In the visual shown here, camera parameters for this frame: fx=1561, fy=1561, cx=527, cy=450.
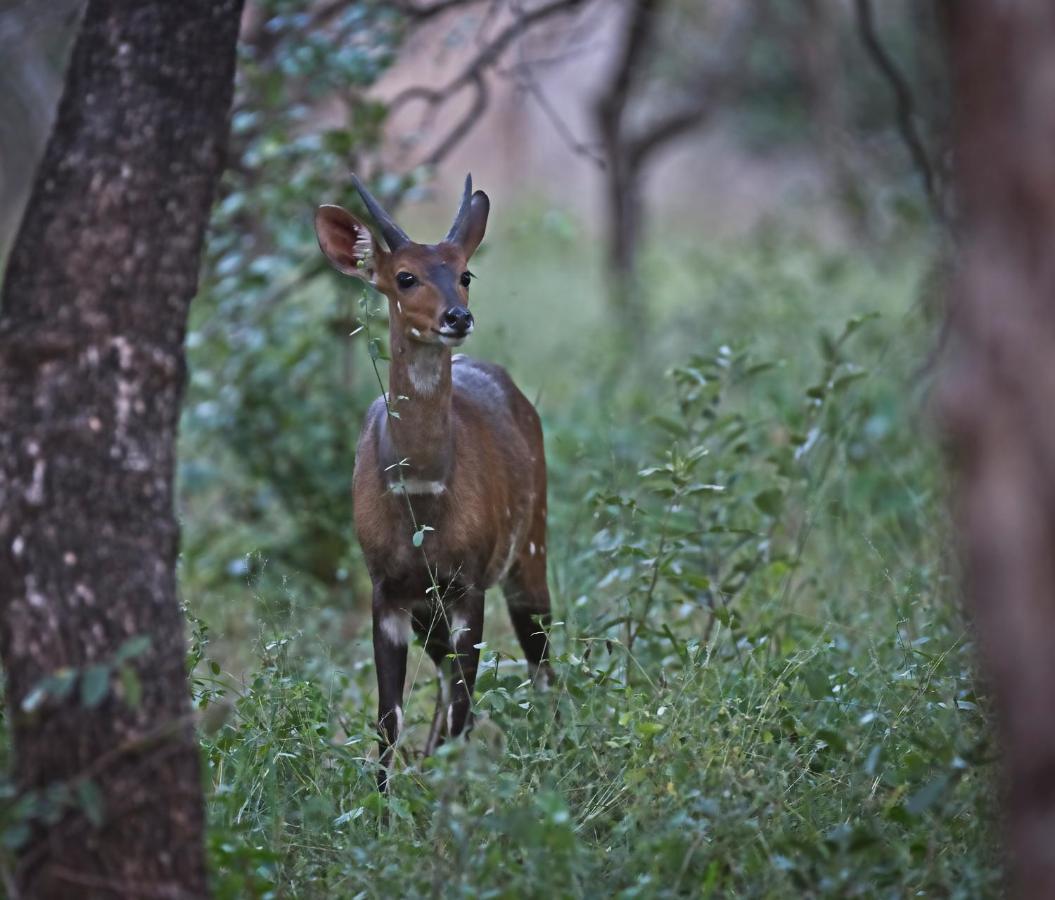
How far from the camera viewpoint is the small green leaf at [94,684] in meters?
2.71

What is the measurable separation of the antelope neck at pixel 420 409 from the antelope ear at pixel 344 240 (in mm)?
330

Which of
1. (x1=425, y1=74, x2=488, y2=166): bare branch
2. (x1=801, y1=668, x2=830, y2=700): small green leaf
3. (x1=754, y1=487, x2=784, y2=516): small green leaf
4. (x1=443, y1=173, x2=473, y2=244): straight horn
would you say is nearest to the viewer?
(x1=801, y1=668, x2=830, y2=700): small green leaf

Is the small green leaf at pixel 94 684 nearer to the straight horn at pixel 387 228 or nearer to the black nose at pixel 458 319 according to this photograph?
the black nose at pixel 458 319

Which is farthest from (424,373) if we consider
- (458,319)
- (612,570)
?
(612,570)

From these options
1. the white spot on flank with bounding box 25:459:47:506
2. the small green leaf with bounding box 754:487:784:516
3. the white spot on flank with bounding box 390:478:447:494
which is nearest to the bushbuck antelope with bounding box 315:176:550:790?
the white spot on flank with bounding box 390:478:447:494

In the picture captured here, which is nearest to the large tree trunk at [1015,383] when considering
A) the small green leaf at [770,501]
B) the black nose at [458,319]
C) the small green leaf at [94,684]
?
the small green leaf at [94,684]

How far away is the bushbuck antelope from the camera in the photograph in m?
4.62

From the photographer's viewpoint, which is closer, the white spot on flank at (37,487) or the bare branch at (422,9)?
the white spot on flank at (37,487)

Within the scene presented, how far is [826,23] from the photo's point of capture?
13.0 m

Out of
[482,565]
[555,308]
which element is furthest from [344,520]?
[555,308]

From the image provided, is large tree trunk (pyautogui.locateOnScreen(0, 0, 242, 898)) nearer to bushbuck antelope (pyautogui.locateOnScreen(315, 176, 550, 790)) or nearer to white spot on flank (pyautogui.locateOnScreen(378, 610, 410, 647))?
bushbuck antelope (pyautogui.locateOnScreen(315, 176, 550, 790))

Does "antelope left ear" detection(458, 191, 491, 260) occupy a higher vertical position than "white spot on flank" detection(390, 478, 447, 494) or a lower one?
higher

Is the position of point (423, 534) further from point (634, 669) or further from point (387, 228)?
point (387, 228)

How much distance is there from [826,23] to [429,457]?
373 inches
